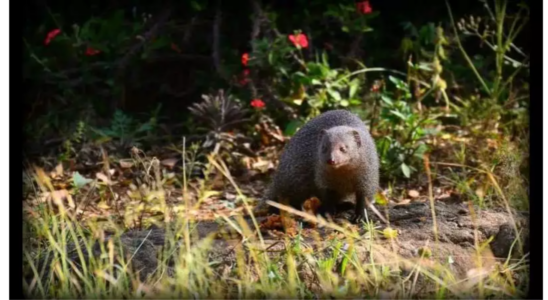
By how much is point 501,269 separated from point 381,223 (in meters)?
0.72

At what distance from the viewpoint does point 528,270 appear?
7.52 ft

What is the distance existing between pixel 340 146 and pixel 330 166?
120 millimetres

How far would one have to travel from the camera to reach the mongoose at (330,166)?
10.8 ft

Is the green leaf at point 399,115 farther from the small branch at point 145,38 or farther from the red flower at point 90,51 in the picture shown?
the red flower at point 90,51

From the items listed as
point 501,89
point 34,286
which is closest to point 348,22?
point 501,89

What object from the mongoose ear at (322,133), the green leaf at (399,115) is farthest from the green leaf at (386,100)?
the mongoose ear at (322,133)

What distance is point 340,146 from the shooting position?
324cm

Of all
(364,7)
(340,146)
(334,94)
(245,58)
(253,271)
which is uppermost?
(364,7)

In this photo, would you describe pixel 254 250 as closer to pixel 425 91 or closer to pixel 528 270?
pixel 528 270

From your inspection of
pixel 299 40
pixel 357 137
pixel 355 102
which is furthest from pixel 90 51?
pixel 357 137

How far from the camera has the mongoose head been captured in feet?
10.6

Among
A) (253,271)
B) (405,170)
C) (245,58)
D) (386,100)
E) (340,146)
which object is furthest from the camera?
(245,58)

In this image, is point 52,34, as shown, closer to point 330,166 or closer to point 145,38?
point 145,38

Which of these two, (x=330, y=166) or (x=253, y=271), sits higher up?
(x=330, y=166)
